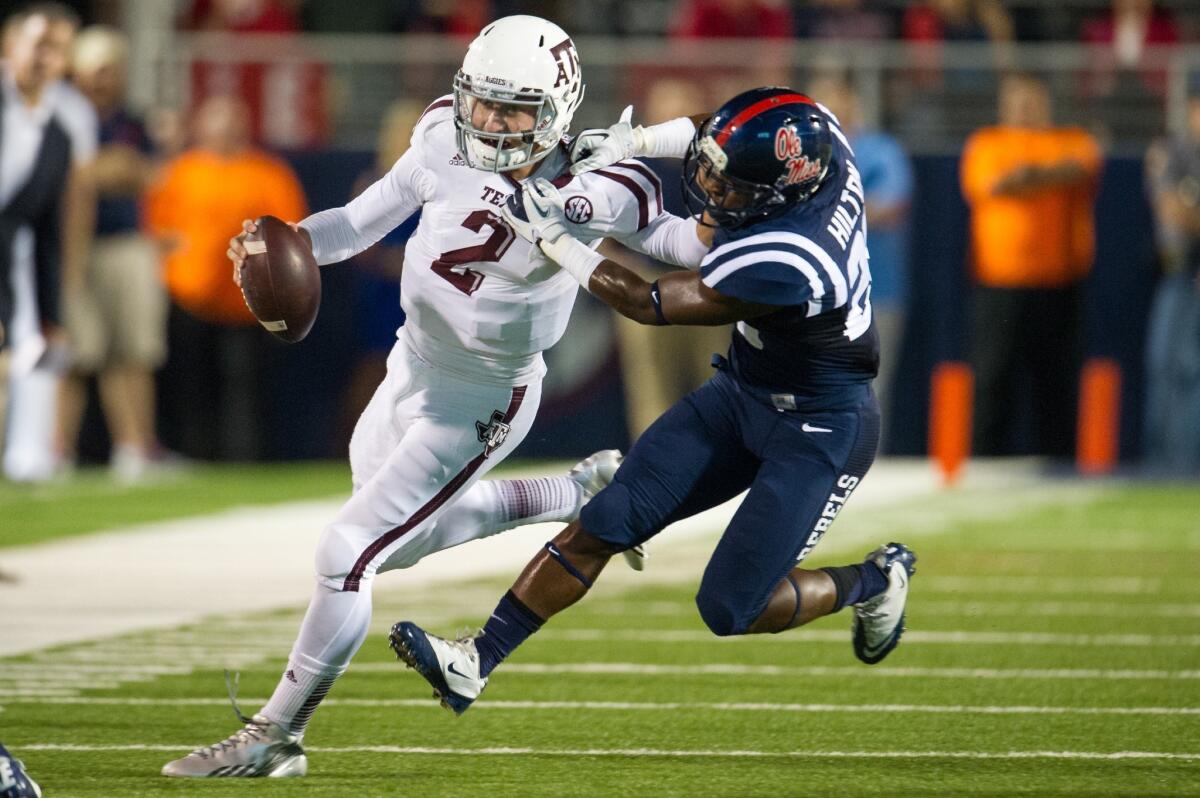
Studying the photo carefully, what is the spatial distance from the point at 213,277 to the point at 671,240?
6474mm

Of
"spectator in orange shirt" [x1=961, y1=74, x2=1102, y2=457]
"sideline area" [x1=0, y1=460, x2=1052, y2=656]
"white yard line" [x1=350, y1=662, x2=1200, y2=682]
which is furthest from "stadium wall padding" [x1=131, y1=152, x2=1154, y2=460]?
"white yard line" [x1=350, y1=662, x2=1200, y2=682]

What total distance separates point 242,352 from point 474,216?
265 inches

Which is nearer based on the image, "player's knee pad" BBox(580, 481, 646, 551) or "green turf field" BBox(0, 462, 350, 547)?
"player's knee pad" BBox(580, 481, 646, 551)

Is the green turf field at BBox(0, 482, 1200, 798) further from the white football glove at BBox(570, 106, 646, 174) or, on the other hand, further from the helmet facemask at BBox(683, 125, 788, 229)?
the white football glove at BBox(570, 106, 646, 174)

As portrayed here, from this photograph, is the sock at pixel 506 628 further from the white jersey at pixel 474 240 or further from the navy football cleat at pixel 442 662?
the white jersey at pixel 474 240

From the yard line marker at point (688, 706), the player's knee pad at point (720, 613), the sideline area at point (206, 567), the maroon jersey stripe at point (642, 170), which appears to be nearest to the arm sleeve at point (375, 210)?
the maroon jersey stripe at point (642, 170)

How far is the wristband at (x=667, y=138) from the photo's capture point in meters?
4.67

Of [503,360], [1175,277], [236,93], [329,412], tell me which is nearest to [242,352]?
[329,412]

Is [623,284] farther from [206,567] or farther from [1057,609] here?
[206,567]

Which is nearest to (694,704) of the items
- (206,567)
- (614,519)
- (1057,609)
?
(614,519)

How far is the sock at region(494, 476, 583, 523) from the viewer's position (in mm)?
5121

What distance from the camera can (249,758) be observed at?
14.1 ft

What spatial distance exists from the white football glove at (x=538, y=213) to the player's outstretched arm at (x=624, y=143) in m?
0.13

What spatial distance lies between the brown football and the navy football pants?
30.1 inches
